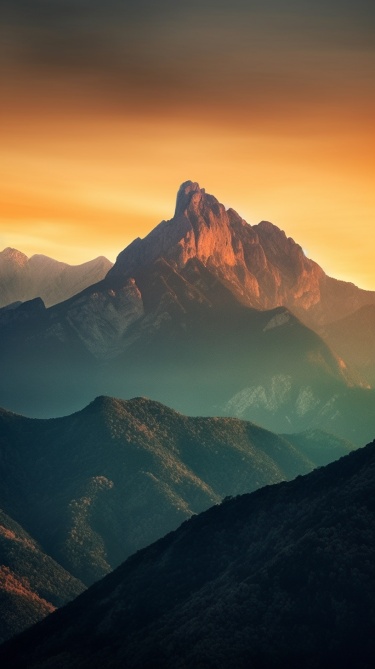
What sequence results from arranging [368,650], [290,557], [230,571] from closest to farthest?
1. [368,650]
2. [290,557]
3. [230,571]

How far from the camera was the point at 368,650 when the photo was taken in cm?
14788

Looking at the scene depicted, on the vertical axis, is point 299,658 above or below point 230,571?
below

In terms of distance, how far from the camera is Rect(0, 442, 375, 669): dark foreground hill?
152m

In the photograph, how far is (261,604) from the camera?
163m

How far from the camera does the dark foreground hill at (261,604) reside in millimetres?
152500

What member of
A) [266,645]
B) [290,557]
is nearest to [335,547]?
[290,557]

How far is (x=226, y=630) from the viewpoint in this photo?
160 meters

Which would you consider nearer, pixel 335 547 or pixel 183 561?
pixel 335 547

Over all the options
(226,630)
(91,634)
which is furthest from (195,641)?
(91,634)

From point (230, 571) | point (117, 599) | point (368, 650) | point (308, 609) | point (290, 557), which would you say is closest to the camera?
point (368, 650)

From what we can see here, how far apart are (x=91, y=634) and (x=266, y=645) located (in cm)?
4083

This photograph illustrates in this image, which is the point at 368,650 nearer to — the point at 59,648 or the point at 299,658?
the point at 299,658

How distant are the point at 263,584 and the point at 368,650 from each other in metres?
23.3

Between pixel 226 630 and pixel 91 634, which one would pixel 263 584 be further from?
pixel 91 634
